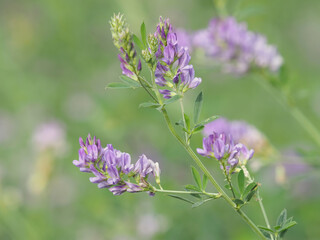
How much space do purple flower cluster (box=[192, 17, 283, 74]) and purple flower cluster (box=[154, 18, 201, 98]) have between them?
3.63 feet

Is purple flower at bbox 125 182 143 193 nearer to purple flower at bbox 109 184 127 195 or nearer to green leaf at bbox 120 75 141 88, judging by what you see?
purple flower at bbox 109 184 127 195

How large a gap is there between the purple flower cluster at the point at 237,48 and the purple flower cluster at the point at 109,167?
1.24 meters

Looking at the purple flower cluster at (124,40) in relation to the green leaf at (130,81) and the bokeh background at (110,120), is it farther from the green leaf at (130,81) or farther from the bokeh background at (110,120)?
the bokeh background at (110,120)

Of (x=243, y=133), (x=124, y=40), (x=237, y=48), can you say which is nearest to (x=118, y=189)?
(x=124, y=40)

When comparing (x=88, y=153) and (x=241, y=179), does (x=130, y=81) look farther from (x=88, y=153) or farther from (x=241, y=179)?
(x=241, y=179)

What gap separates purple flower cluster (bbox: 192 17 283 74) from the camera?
102 inches

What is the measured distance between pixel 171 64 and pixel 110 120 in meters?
2.36

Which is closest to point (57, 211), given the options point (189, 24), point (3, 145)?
point (3, 145)

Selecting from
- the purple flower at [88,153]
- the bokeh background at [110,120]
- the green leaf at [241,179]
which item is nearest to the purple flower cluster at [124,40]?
the purple flower at [88,153]

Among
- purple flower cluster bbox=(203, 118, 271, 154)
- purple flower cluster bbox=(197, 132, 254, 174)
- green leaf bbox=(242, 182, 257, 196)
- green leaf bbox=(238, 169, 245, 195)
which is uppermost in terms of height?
purple flower cluster bbox=(203, 118, 271, 154)

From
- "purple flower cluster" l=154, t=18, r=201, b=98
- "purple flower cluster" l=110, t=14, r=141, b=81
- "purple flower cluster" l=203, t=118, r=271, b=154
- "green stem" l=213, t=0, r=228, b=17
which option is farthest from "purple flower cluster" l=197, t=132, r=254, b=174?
"green stem" l=213, t=0, r=228, b=17

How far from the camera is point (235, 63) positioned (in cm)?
268

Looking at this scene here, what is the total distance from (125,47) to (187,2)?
4910 millimetres

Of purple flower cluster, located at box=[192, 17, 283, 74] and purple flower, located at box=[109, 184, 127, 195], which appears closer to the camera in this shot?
purple flower, located at box=[109, 184, 127, 195]
